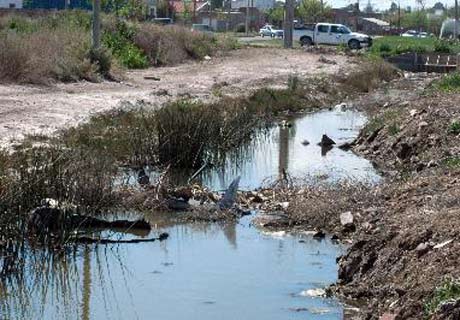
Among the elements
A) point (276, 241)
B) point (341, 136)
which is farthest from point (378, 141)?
point (276, 241)

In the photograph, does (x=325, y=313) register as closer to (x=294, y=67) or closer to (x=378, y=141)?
(x=378, y=141)

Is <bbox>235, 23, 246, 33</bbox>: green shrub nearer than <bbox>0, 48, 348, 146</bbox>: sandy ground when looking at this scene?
No

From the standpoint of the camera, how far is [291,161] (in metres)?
21.1

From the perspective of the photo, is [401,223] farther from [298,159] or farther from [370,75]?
[370,75]

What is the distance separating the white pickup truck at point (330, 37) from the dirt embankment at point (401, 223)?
48.1 m

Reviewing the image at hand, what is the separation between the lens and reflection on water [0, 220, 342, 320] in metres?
9.85

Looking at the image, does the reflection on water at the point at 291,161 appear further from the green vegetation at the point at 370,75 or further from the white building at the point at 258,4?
the white building at the point at 258,4

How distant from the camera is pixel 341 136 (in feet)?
85.9

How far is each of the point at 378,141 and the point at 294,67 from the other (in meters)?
22.1

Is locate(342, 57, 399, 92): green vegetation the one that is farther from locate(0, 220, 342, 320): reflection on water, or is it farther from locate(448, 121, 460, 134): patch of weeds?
locate(0, 220, 342, 320): reflection on water

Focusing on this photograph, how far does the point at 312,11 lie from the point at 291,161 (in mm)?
90564

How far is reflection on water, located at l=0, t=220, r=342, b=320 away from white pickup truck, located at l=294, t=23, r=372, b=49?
184 ft

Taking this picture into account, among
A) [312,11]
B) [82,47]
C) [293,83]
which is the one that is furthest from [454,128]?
[312,11]

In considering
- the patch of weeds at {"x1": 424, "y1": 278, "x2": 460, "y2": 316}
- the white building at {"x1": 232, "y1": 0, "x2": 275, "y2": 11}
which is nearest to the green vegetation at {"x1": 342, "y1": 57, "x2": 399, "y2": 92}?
the patch of weeds at {"x1": 424, "y1": 278, "x2": 460, "y2": 316}
